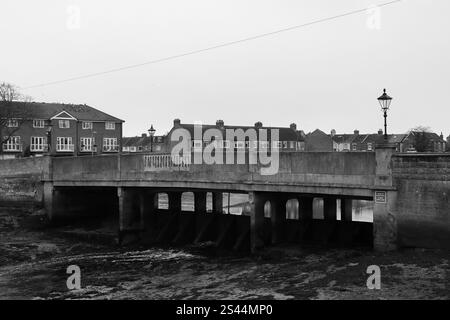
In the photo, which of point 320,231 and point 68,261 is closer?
point 68,261

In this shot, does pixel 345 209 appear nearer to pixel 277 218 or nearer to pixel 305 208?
pixel 305 208

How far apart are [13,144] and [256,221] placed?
60796 millimetres

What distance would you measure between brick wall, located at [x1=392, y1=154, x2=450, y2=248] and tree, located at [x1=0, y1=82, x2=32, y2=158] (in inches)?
2433

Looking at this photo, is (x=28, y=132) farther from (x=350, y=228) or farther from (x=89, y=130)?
(x=350, y=228)

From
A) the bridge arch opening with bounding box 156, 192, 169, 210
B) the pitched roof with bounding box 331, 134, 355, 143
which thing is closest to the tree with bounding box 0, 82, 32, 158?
the bridge arch opening with bounding box 156, 192, 169, 210

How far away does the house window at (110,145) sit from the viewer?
80375 millimetres

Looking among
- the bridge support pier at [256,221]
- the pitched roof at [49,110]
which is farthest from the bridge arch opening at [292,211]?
the pitched roof at [49,110]

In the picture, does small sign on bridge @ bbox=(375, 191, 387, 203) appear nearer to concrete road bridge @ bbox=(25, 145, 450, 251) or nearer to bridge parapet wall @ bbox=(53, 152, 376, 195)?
concrete road bridge @ bbox=(25, 145, 450, 251)

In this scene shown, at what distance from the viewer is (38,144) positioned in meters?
77.6

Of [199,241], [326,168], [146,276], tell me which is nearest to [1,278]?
[146,276]

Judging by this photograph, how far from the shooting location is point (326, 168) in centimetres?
2166

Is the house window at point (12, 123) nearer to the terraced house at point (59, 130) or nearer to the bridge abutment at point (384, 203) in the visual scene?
the terraced house at point (59, 130)

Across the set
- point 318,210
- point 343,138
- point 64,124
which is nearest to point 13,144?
point 64,124
